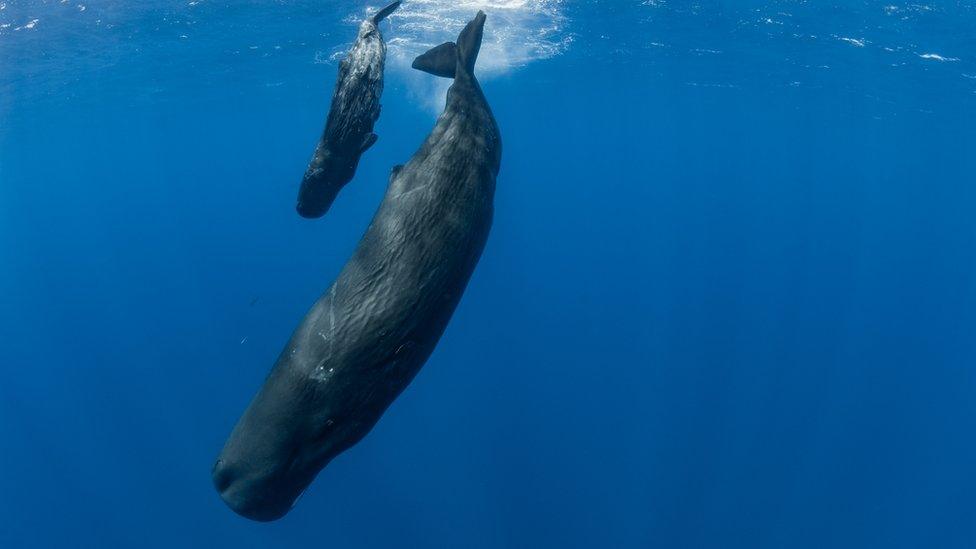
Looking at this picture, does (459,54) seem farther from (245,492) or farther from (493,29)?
(493,29)

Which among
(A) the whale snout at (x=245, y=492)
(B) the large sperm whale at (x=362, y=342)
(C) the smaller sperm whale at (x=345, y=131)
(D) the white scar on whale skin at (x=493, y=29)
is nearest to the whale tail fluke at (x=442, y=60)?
(C) the smaller sperm whale at (x=345, y=131)

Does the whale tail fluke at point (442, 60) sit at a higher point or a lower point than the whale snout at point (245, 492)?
higher

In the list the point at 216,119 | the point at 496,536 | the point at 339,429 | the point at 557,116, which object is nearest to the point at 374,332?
the point at 339,429

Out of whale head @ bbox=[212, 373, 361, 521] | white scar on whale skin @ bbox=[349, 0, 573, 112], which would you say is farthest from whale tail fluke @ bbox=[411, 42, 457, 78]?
white scar on whale skin @ bbox=[349, 0, 573, 112]

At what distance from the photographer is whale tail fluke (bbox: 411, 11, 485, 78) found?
205 inches

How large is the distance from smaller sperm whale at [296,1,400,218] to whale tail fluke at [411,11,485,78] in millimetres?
870

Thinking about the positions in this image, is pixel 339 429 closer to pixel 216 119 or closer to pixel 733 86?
pixel 733 86

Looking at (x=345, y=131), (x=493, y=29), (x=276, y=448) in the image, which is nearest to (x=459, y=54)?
(x=345, y=131)

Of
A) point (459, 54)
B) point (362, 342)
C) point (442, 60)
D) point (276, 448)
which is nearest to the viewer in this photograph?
point (276, 448)

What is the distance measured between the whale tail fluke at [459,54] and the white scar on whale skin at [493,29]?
17.2 meters

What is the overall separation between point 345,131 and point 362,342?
5.27 ft

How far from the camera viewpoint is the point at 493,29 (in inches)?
1001

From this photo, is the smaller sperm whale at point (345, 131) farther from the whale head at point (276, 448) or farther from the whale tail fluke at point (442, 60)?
the whale head at point (276, 448)

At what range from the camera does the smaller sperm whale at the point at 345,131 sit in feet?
Result: 13.9
